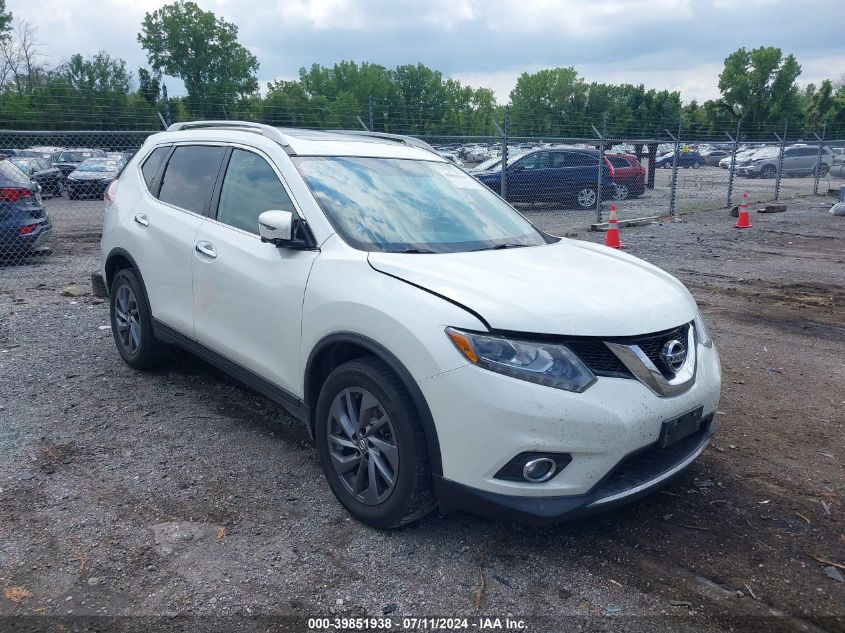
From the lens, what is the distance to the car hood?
295 centimetres

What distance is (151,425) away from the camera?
462 centimetres

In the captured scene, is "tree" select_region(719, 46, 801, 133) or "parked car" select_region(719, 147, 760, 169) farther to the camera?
"tree" select_region(719, 46, 801, 133)

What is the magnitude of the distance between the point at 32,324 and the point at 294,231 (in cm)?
476

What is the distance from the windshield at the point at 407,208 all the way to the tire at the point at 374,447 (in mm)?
714

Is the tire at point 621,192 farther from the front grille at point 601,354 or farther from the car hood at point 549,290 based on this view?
the front grille at point 601,354

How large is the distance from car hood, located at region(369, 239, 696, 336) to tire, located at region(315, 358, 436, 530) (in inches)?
19.0

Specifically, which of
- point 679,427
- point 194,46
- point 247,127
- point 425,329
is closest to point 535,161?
point 247,127

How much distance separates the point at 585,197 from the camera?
17844 millimetres

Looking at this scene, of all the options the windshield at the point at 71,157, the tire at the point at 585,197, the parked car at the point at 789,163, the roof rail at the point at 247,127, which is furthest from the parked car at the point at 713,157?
the roof rail at the point at 247,127

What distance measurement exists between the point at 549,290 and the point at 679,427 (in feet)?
2.71

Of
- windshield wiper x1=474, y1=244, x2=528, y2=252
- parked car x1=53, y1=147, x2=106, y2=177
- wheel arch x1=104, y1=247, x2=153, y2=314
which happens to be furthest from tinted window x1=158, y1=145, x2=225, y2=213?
parked car x1=53, y1=147, x2=106, y2=177

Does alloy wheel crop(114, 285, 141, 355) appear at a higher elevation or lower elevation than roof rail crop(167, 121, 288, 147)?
lower

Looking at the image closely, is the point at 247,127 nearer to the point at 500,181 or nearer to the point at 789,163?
the point at 500,181

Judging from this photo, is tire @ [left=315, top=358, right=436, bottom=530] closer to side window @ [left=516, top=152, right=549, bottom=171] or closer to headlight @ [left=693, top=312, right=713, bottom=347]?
headlight @ [left=693, top=312, right=713, bottom=347]
